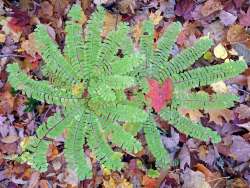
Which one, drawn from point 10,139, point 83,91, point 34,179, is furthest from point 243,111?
point 10,139

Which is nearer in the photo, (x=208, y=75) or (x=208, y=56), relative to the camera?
(x=208, y=75)

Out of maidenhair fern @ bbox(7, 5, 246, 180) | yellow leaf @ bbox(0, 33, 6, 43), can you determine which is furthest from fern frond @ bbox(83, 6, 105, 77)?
yellow leaf @ bbox(0, 33, 6, 43)

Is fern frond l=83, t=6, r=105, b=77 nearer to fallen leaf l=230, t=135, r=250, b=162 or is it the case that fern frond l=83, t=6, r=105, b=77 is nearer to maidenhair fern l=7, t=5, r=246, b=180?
maidenhair fern l=7, t=5, r=246, b=180

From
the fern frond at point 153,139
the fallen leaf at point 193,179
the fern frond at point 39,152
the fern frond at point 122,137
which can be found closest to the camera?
the fern frond at point 122,137

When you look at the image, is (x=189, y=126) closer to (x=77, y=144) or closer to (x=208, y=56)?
(x=208, y=56)

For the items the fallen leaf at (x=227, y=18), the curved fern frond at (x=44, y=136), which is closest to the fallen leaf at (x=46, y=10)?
the curved fern frond at (x=44, y=136)

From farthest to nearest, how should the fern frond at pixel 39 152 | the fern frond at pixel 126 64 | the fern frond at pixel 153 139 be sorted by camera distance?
the fern frond at pixel 153 139
the fern frond at pixel 39 152
the fern frond at pixel 126 64

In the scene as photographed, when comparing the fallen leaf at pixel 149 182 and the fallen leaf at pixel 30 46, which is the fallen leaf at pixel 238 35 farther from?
the fallen leaf at pixel 30 46
